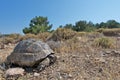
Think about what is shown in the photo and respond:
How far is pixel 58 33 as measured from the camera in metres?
12.5

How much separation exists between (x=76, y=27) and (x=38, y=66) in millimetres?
23158

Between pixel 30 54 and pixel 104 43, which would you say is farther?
pixel 104 43

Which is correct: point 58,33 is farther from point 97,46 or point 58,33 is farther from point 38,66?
point 38,66

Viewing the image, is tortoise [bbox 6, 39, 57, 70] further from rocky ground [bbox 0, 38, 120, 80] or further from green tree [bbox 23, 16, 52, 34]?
green tree [bbox 23, 16, 52, 34]

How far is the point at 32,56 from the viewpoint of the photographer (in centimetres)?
659

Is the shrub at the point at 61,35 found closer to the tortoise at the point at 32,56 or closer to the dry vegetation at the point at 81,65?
the dry vegetation at the point at 81,65

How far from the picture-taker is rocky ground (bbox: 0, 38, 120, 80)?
6.08 meters

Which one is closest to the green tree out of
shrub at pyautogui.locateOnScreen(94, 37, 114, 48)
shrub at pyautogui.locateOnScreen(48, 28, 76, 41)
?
shrub at pyautogui.locateOnScreen(48, 28, 76, 41)

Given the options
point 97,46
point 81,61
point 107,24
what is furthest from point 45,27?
point 81,61

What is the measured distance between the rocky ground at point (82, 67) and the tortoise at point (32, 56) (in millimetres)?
216

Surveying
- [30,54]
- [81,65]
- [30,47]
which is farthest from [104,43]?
[30,54]

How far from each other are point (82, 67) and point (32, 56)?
1.27m

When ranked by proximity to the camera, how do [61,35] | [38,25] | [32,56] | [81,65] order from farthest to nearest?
1. [38,25]
2. [61,35]
3. [81,65]
4. [32,56]

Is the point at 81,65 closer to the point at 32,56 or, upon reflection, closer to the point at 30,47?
the point at 32,56
